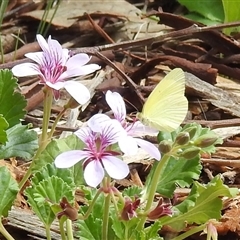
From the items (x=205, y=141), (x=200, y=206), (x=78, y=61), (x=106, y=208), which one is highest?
(x=78, y=61)

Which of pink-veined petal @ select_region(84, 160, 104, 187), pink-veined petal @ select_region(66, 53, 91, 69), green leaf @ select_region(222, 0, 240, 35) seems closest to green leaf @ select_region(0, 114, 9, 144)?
pink-veined petal @ select_region(66, 53, 91, 69)

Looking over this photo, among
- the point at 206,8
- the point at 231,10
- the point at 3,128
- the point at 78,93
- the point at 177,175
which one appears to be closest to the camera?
the point at 78,93

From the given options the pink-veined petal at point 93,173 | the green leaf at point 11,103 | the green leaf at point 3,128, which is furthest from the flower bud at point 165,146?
the green leaf at point 11,103

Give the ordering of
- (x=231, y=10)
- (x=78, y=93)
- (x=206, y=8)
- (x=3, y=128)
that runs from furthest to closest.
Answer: (x=206, y=8), (x=231, y=10), (x=3, y=128), (x=78, y=93)

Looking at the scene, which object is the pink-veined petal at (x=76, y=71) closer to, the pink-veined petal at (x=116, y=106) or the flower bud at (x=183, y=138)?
the pink-veined petal at (x=116, y=106)

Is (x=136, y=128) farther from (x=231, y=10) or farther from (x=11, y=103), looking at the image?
(x=231, y=10)

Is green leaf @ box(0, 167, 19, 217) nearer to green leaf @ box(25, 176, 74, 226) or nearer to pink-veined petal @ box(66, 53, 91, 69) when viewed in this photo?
green leaf @ box(25, 176, 74, 226)

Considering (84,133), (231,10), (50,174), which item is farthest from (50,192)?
(231,10)

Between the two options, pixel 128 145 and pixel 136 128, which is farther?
pixel 136 128
